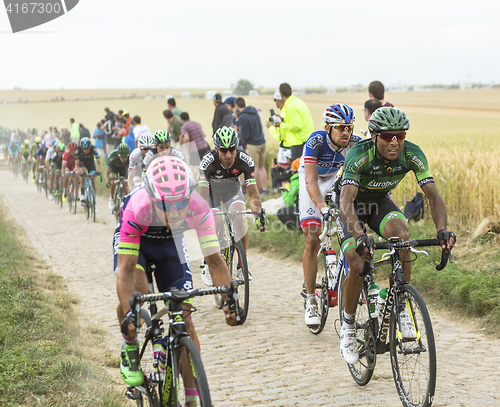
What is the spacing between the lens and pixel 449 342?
6.23 metres

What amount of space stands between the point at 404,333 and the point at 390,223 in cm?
92

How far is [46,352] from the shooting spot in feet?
17.8

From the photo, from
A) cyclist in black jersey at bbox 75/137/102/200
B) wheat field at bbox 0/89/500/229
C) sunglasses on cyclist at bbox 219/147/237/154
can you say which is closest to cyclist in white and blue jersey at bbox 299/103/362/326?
sunglasses on cyclist at bbox 219/147/237/154

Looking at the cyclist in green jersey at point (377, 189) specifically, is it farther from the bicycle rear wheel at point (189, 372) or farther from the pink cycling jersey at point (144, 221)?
the bicycle rear wheel at point (189, 372)

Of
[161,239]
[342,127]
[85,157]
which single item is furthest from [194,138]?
[161,239]

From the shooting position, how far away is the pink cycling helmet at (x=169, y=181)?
12.0ft

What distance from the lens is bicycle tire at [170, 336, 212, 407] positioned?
3.12m

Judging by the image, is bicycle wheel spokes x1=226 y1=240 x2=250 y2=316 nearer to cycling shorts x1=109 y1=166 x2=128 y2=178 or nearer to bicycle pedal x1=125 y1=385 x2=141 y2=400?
bicycle pedal x1=125 y1=385 x2=141 y2=400

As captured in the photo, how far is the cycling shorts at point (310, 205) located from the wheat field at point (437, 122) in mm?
3925

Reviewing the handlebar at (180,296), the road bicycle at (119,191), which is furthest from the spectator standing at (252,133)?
the handlebar at (180,296)

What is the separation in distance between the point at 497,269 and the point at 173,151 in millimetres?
5021

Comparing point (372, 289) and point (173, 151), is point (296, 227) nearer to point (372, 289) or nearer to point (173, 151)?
point (173, 151)

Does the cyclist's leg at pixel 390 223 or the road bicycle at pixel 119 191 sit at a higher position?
the cyclist's leg at pixel 390 223

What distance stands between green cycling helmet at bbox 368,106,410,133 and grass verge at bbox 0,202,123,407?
2941 millimetres
